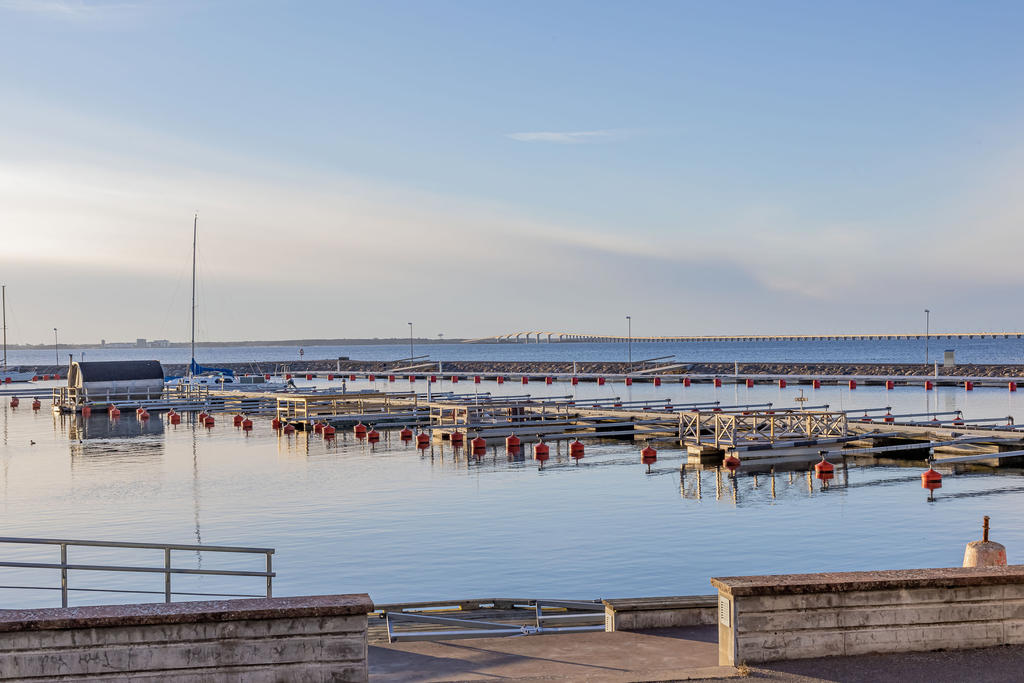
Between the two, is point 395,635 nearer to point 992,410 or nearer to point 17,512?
point 17,512

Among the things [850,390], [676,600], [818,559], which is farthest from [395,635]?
[850,390]

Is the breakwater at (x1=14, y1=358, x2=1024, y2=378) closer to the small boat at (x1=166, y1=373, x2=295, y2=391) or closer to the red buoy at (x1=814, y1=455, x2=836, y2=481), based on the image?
the small boat at (x1=166, y1=373, x2=295, y2=391)

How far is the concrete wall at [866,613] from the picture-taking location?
945cm

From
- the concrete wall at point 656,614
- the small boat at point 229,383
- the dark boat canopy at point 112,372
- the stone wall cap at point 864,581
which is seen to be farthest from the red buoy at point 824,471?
the dark boat canopy at point 112,372

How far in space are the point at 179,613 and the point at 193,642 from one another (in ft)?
0.97

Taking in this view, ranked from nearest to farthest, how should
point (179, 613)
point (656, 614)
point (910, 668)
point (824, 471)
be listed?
point (179, 613)
point (910, 668)
point (656, 614)
point (824, 471)

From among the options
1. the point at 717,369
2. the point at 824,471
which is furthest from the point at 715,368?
the point at 824,471

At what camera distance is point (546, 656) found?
11.5 meters

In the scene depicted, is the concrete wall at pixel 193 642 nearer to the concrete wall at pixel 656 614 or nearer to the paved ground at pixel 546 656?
the paved ground at pixel 546 656

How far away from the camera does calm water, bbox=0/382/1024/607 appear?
73.8 ft

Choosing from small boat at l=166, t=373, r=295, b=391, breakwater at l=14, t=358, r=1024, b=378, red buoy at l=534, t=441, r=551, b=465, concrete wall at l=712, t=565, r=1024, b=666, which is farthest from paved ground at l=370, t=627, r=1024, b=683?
breakwater at l=14, t=358, r=1024, b=378

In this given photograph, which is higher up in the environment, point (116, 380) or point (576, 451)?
point (116, 380)

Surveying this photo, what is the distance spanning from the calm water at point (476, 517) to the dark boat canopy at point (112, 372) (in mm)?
29041

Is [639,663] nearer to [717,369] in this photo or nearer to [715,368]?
[717,369]
